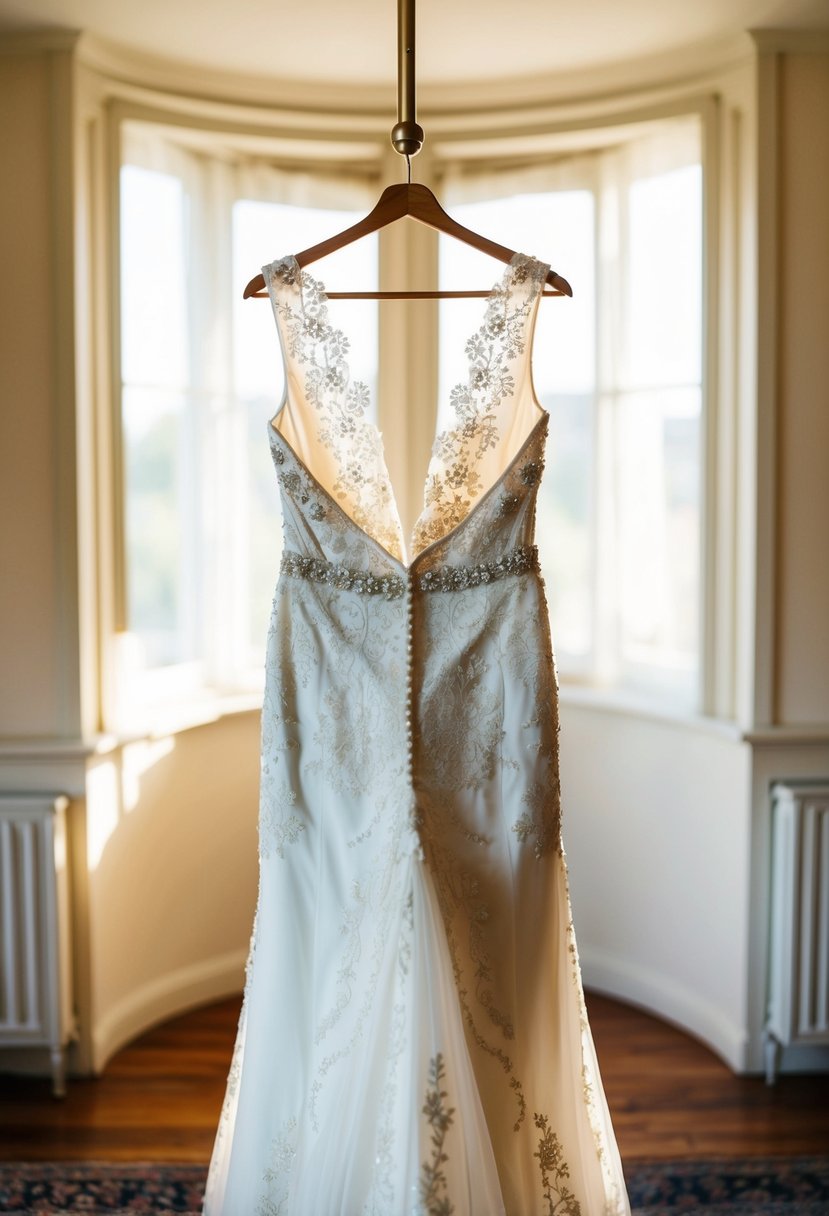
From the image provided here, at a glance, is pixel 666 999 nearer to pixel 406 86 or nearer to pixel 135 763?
pixel 135 763

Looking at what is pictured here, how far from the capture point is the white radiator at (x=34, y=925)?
2.91m

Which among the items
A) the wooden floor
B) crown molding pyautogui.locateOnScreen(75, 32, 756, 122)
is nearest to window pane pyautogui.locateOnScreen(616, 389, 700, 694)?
crown molding pyautogui.locateOnScreen(75, 32, 756, 122)

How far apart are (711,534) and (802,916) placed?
100 cm

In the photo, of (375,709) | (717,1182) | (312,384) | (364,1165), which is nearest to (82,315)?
(312,384)

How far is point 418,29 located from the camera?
9.37ft

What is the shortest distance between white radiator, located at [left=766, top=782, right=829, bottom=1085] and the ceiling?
1872mm

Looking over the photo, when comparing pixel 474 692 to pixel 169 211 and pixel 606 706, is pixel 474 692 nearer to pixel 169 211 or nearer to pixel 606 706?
pixel 606 706

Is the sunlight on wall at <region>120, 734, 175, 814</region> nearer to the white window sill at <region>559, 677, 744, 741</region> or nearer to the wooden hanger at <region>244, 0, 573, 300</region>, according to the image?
the white window sill at <region>559, 677, 744, 741</region>

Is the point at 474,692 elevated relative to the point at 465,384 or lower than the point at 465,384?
lower

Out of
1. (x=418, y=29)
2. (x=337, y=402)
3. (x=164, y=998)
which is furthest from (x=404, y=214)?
(x=164, y=998)

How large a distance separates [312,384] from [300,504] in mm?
200

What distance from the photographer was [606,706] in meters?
3.49

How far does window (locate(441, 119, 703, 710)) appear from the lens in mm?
3330

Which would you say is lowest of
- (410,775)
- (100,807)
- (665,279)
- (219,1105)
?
(219,1105)
